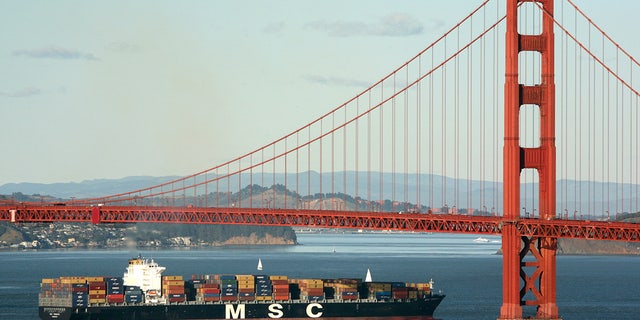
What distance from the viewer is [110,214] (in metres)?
96.6

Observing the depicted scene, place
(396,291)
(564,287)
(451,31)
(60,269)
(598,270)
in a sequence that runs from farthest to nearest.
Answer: (598,270) → (60,269) → (564,287) → (396,291) → (451,31)

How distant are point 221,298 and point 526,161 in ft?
88.0

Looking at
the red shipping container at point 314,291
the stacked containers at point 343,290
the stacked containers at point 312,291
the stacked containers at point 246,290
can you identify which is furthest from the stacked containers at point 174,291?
the stacked containers at point 343,290

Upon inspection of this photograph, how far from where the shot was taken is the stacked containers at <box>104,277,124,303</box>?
314ft

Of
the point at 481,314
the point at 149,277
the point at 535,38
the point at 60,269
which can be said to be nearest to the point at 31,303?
the point at 149,277

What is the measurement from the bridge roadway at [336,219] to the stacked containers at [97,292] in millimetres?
4355

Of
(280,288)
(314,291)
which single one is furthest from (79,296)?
(314,291)

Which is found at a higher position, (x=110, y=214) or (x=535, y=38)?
(x=535, y=38)

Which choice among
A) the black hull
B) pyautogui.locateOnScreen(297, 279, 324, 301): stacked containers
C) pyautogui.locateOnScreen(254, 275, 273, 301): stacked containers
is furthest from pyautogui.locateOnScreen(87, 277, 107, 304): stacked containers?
pyautogui.locateOnScreen(297, 279, 324, 301): stacked containers

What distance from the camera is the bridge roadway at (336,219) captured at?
79.9m

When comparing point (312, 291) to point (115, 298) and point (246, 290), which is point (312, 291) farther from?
point (115, 298)

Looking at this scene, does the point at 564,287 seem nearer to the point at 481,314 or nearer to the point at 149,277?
the point at 481,314

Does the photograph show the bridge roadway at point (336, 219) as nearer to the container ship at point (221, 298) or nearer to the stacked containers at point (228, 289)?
the container ship at point (221, 298)

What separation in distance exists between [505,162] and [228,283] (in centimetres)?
2628
